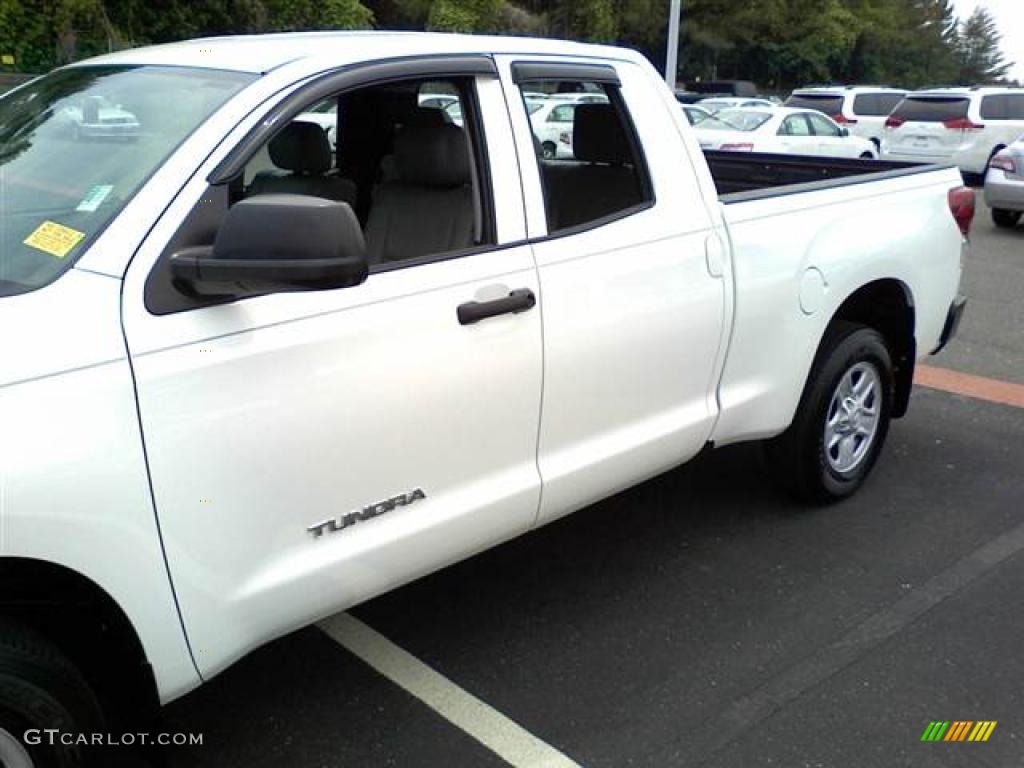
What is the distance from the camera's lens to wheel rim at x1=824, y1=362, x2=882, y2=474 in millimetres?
4113

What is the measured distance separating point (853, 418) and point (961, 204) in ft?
3.63

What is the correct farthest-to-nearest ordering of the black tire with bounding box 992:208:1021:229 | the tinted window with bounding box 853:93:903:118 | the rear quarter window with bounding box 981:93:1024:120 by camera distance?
the tinted window with bounding box 853:93:903:118 < the rear quarter window with bounding box 981:93:1024:120 < the black tire with bounding box 992:208:1021:229

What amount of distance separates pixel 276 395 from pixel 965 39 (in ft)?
304

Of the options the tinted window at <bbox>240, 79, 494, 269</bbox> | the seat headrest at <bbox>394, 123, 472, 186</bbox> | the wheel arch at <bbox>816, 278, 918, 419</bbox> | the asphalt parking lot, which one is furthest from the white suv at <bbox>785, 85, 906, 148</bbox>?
the seat headrest at <bbox>394, 123, 472, 186</bbox>

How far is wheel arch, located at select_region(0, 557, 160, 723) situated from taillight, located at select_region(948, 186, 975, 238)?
382 centimetres

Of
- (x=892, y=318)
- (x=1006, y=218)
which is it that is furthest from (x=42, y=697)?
(x=1006, y=218)

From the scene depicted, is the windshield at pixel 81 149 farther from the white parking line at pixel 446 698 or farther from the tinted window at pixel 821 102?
the tinted window at pixel 821 102

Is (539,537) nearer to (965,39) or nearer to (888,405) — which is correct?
(888,405)

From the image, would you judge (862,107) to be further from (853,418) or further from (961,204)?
(853,418)

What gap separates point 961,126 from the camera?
17.0 meters

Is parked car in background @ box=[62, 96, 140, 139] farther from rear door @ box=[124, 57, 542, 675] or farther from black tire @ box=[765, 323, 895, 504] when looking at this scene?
black tire @ box=[765, 323, 895, 504]

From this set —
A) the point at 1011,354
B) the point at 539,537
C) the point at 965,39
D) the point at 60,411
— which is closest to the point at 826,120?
the point at 1011,354

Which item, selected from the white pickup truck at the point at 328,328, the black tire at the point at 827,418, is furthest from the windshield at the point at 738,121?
the white pickup truck at the point at 328,328

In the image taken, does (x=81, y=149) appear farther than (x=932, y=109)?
No
